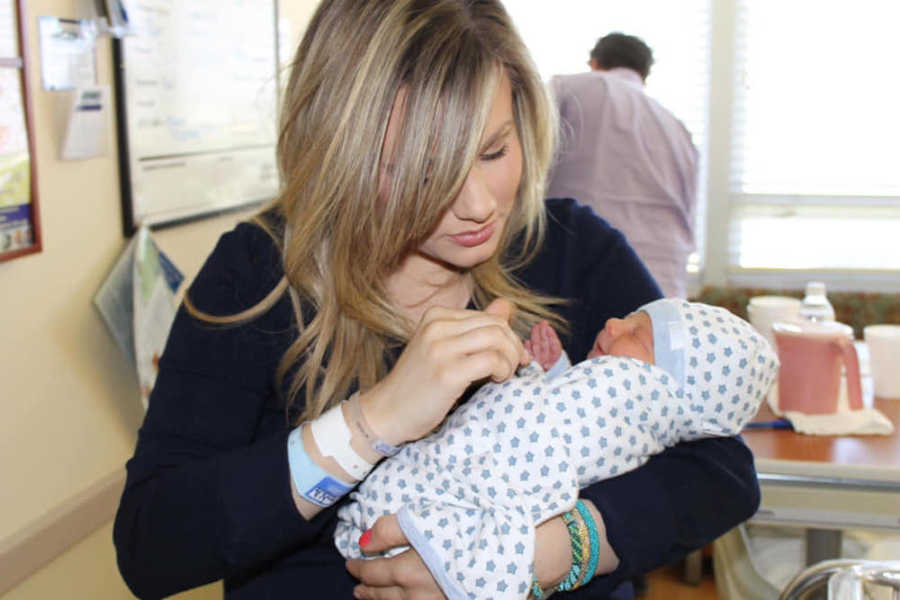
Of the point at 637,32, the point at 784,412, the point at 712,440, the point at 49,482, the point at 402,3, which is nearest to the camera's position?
the point at 402,3

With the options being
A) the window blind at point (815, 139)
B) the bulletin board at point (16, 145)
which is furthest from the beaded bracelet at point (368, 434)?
the window blind at point (815, 139)

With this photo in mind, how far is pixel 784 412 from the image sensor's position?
6.33 feet

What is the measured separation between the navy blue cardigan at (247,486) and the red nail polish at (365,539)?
0.05 metres

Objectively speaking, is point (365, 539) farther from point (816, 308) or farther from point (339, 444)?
point (816, 308)

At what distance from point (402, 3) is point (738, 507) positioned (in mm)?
727

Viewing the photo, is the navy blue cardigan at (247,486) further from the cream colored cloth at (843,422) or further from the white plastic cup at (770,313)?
the white plastic cup at (770,313)

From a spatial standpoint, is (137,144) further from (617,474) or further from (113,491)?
(617,474)

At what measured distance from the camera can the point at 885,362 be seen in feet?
6.79

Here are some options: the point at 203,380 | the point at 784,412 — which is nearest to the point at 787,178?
the point at 784,412

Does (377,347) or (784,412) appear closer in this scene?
(377,347)

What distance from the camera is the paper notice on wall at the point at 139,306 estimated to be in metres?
1.90

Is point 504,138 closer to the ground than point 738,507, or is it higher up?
higher up

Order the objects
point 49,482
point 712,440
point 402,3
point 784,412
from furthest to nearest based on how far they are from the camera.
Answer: point 784,412
point 49,482
point 712,440
point 402,3

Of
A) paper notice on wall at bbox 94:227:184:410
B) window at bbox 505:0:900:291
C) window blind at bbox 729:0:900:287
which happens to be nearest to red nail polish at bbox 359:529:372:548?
paper notice on wall at bbox 94:227:184:410
